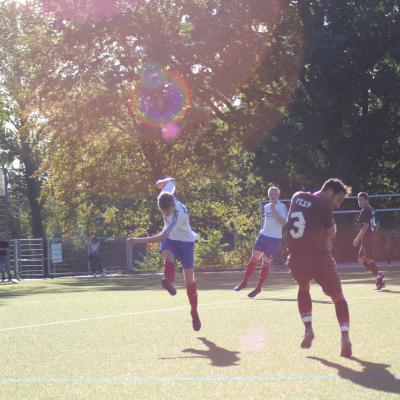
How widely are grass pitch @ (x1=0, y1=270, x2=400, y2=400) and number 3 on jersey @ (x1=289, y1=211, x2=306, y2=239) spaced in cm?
114

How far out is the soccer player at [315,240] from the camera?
826cm

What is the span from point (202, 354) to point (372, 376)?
215 cm

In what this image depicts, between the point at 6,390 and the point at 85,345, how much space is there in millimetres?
2765

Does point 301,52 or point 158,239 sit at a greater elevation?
point 301,52

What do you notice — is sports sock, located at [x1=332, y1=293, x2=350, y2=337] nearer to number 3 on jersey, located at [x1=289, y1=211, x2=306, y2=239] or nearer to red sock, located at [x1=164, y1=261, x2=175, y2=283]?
number 3 on jersey, located at [x1=289, y1=211, x2=306, y2=239]

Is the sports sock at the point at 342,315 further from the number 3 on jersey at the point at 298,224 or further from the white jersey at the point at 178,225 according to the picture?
the white jersey at the point at 178,225

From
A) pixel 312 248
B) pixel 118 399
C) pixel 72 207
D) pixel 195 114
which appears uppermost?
pixel 195 114

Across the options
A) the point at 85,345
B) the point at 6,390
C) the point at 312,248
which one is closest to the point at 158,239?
the point at 85,345

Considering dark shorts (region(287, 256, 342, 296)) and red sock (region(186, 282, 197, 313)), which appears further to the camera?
red sock (region(186, 282, 197, 313))

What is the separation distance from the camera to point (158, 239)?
10344mm

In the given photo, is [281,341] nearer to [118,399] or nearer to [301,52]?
[118,399]

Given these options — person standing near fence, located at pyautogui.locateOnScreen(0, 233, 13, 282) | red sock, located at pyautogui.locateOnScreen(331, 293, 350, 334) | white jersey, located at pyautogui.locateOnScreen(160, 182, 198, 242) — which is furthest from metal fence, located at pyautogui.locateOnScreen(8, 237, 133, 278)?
red sock, located at pyautogui.locateOnScreen(331, 293, 350, 334)

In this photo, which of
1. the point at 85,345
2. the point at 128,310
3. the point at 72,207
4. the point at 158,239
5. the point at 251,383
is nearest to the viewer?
the point at 251,383

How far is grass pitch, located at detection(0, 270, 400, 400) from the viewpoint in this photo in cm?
656
